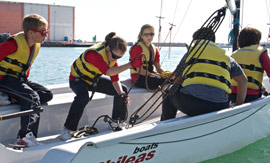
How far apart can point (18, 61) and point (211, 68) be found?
1488 mm

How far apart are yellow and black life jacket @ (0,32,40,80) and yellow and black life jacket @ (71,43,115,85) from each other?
1.42 feet

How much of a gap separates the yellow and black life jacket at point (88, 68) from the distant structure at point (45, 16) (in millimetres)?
44719

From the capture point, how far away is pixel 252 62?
3.22 m

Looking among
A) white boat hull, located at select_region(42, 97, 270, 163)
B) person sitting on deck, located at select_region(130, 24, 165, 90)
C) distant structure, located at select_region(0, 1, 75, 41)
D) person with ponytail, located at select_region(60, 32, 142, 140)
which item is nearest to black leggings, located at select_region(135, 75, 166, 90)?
person sitting on deck, located at select_region(130, 24, 165, 90)

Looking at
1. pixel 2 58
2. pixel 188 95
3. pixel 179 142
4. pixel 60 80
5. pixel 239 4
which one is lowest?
pixel 60 80

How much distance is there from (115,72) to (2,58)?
2.91 ft

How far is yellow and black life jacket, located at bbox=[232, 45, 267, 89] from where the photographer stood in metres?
3.19

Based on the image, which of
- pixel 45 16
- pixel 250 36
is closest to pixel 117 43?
pixel 250 36

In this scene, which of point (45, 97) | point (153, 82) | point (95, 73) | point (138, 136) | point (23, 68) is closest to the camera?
point (138, 136)

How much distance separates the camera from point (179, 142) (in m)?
2.46

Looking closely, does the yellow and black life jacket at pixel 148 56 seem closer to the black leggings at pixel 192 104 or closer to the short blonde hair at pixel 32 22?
the black leggings at pixel 192 104

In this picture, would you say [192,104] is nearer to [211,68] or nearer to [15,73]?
[211,68]

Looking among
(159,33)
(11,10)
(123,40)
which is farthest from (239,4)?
(11,10)

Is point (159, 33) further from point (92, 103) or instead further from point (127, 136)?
point (127, 136)
